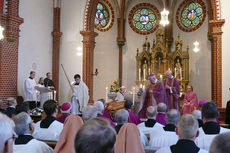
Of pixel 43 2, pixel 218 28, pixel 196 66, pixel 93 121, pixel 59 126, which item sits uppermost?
pixel 43 2

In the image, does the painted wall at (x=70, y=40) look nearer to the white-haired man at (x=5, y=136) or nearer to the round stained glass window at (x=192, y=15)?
the round stained glass window at (x=192, y=15)

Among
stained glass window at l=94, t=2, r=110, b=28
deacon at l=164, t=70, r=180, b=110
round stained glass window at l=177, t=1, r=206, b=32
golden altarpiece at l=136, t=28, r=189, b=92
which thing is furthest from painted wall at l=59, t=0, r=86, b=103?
round stained glass window at l=177, t=1, r=206, b=32

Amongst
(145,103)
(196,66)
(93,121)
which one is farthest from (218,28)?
(93,121)

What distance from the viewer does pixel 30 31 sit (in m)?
12.8

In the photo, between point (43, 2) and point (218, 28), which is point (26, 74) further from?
point (218, 28)

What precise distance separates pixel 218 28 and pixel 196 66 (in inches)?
227

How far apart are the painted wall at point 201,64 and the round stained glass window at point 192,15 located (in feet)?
1.16

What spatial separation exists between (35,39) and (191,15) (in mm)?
9551

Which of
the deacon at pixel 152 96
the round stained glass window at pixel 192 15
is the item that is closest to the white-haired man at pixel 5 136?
the deacon at pixel 152 96

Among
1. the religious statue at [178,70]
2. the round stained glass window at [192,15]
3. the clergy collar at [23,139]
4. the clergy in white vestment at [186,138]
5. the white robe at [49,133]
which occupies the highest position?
the round stained glass window at [192,15]

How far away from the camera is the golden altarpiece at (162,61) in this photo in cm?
1596

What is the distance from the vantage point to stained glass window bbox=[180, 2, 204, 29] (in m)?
17.1

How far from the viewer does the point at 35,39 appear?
519 inches

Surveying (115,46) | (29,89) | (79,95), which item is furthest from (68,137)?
(115,46)
